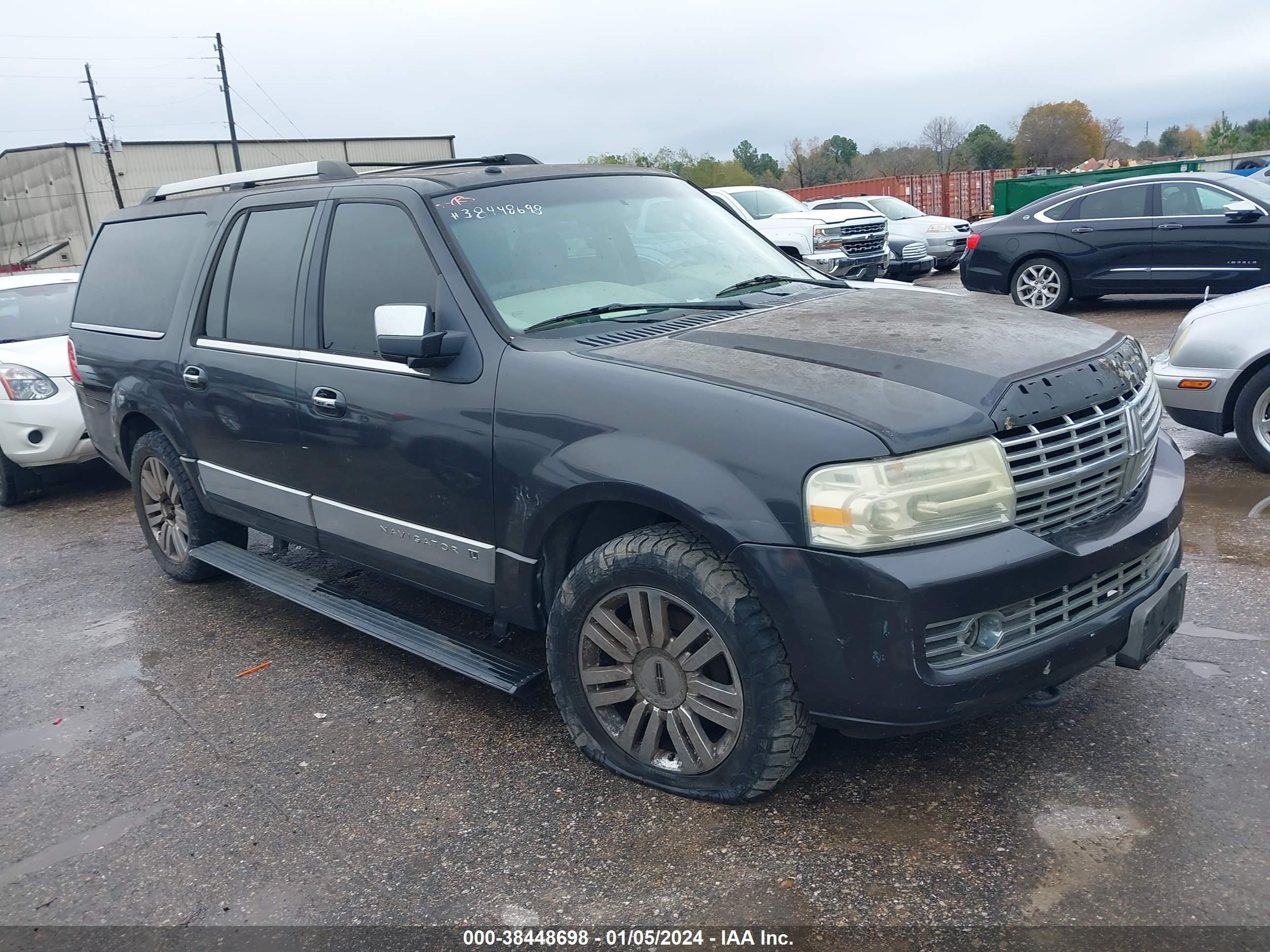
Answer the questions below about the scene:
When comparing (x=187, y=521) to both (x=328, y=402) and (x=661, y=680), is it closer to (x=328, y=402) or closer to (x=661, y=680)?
(x=328, y=402)

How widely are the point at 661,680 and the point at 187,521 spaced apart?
126 inches

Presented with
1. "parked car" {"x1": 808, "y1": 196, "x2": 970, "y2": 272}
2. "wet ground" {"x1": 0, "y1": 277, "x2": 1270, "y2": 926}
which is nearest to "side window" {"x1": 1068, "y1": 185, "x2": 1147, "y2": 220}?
"parked car" {"x1": 808, "y1": 196, "x2": 970, "y2": 272}

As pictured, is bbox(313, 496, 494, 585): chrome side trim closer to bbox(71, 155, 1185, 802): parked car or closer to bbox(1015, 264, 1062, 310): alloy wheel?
bbox(71, 155, 1185, 802): parked car

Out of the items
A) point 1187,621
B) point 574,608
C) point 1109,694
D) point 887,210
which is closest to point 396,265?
point 574,608

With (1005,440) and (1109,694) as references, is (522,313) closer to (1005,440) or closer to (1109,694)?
(1005,440)

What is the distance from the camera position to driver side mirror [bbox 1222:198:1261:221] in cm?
1085

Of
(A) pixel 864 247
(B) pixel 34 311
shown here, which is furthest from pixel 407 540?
(A) pixel 864 247

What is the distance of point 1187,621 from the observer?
13.3 feet

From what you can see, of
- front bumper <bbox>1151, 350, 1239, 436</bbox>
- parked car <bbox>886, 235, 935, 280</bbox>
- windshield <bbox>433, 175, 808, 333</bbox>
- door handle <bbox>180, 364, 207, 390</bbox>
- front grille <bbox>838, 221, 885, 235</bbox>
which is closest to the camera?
windshield <bbox>433, 175, 808, 333</bbox>

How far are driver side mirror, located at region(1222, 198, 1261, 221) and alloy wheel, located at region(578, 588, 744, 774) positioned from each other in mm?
10411

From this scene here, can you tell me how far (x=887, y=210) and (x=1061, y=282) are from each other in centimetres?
954

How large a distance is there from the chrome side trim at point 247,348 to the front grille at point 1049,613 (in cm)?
276

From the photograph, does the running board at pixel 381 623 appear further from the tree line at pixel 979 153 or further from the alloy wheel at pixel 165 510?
the tree line at pixel 979 153

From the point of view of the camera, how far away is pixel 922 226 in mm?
19953
